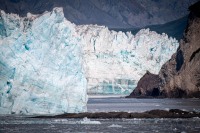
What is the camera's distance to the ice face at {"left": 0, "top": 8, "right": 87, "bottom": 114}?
194 feet

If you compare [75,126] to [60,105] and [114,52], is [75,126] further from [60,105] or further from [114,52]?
[114,52]

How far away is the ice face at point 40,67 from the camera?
59.2m

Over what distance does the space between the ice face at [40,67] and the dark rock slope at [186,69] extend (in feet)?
211

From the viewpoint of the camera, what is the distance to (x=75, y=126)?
54.1 meters

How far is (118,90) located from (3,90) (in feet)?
375

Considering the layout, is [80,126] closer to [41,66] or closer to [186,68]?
[41,66]

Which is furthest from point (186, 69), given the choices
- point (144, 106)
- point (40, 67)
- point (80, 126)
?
point (80, 126)

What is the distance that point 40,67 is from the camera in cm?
6150

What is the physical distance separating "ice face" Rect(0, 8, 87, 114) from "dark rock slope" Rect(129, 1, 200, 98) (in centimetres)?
6446

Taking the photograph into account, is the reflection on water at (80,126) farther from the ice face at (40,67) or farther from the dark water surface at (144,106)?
the dark water surface at (144,106)

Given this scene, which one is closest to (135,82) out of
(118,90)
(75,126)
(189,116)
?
(118,90)

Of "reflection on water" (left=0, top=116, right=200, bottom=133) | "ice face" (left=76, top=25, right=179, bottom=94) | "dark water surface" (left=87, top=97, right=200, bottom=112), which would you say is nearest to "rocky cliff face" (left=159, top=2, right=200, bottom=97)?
"ice face" (left=76, top=25, right=179, bottom=94)

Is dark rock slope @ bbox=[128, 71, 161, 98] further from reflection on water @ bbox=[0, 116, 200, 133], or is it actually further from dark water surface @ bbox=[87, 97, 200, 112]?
reflection on water @ bbox=[0, 116, 200, 133]

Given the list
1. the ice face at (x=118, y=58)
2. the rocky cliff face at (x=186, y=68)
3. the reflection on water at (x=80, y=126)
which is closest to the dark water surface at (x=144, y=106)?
the rocky cliff face at (x=186, y=68)
